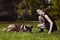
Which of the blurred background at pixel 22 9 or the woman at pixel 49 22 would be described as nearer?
the woman at pixel 49 22

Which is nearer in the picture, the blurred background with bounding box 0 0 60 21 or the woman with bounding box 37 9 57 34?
the woman with bounding box 37 9 57 34

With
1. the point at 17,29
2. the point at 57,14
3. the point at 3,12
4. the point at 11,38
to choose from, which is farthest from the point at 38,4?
the point at 11,38

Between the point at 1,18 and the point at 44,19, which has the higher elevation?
the point at 44,19

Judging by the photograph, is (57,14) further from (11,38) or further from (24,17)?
(11,38)

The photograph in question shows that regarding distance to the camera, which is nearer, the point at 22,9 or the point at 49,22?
the point at 49,22

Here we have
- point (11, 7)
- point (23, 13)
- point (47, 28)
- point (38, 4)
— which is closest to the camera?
point (47, 28)

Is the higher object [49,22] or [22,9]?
[49,22]

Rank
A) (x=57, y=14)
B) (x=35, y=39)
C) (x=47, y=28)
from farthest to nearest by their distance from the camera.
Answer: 1. (x=57, y=14)
2. (x=47, y=28)
3. (x=35, y=39)

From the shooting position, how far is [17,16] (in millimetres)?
27734

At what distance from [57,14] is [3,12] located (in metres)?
8.16

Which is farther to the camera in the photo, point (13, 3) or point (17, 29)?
point (13, 3)

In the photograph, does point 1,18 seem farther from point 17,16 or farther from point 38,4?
point 38,4

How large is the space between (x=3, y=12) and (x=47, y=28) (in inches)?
701

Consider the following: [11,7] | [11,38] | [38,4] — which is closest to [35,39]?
[11,38]
